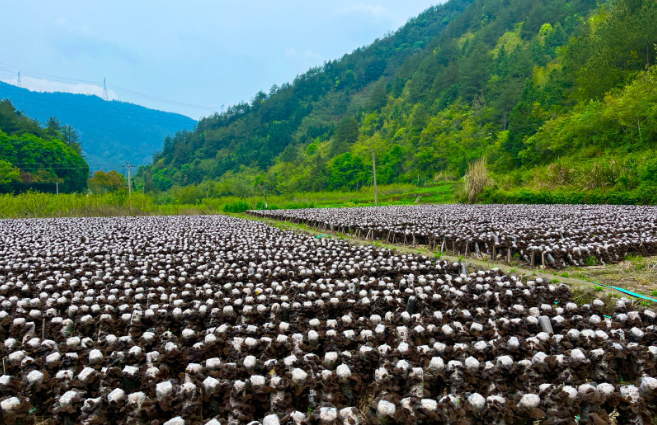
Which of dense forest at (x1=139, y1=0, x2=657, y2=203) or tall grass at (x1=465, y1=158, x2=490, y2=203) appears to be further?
dense forest at (x1=139, y1=0, x2=657, y2=203)

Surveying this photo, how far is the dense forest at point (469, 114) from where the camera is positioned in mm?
28531

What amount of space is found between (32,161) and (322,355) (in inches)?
2791

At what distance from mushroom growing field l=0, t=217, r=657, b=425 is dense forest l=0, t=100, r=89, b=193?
198 feet

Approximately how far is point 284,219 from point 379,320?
15.9 metres

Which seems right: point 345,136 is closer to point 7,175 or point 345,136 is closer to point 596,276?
point 7,175

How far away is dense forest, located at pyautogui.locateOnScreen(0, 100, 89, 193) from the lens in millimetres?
52594

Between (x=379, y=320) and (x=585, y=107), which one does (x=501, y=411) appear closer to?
(x=379, y=320)

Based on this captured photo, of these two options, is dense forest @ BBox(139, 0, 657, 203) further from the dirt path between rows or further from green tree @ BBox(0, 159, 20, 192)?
green tree @ BBox(0, 159, 20, 192)

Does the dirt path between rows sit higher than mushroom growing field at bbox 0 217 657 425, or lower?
lower

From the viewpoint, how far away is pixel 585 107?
3253cm

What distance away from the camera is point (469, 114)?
55.1 m

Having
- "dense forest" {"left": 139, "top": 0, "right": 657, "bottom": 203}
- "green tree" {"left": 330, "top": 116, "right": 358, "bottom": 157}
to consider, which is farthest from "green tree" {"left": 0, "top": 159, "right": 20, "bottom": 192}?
"green tree" {"left": 330, "top": 116, "right": 358, "bottom": 157}

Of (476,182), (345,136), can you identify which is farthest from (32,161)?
(476,182)

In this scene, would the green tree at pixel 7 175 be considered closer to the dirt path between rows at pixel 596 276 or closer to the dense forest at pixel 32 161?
the dense forest at pixel 32 161
